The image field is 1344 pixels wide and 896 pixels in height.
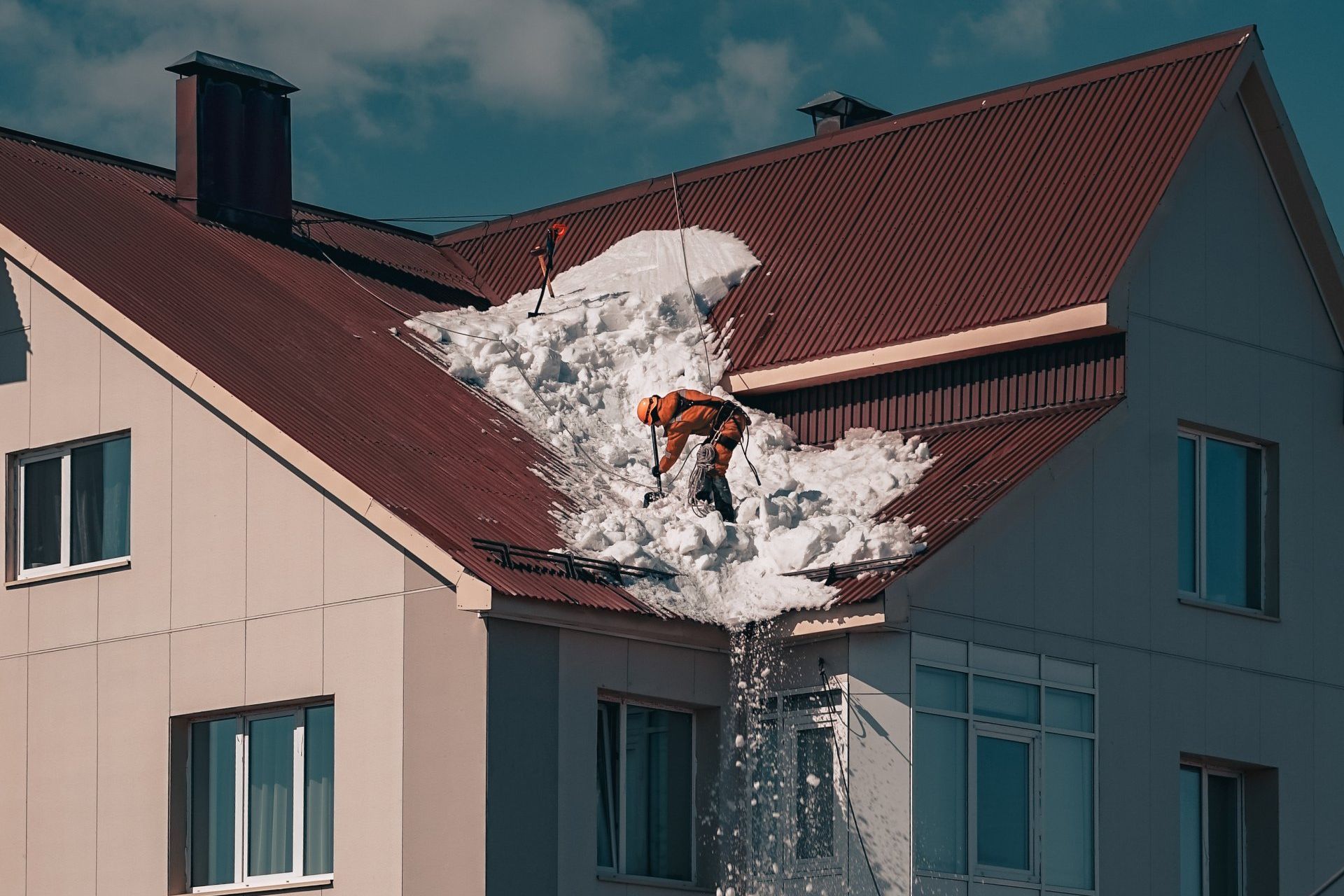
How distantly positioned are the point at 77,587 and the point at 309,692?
9.40 feet

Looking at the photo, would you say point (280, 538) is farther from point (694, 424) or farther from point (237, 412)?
point (694, 424)

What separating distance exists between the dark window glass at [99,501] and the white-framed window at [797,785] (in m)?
5.60

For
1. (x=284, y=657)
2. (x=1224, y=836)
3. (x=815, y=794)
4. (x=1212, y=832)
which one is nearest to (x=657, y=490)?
(x=815, y=794)

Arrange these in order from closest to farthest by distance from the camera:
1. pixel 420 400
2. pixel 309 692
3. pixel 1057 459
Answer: pixel 309 692 < pixel 1057 459 < pixel 420 400

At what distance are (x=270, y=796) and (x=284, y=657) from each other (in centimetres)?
115

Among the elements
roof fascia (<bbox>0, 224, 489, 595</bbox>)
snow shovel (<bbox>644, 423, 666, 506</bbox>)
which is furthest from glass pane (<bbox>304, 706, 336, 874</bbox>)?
snow shovel (<bbox>644, 423, 666, 506</bbox>)

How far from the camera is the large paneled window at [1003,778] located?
16516 mm

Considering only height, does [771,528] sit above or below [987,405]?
below

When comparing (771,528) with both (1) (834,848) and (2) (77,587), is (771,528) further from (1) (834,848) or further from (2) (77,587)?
(2) (77,587)

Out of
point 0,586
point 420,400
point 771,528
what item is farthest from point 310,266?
point 771,528

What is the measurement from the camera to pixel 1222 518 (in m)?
19.9

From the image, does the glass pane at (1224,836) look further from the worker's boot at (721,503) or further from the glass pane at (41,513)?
the glass pane at (41,513)

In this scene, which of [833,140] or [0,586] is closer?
[0,586]

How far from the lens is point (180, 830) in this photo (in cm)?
1716
